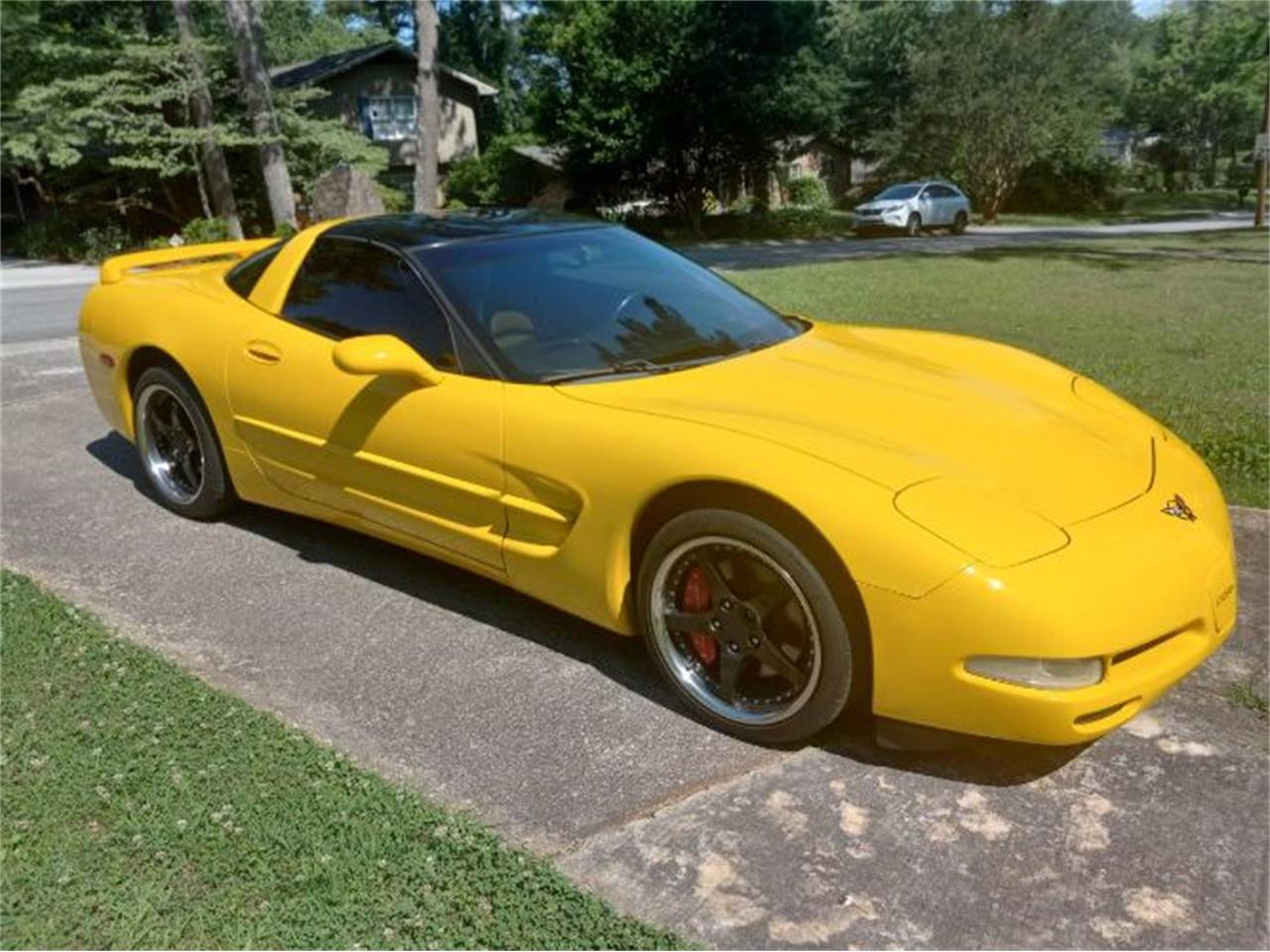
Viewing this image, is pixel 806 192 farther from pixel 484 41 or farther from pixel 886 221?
pixel 484 41

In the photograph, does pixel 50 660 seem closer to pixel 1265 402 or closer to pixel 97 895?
pixel 97 895

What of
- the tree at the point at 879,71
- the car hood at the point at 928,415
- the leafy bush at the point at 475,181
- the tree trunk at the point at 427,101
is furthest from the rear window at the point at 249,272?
the tree at the point at 879,71

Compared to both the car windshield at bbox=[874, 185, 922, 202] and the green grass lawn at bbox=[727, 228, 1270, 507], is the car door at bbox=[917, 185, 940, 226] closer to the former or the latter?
the car windshield at bbox=[874, 185, 922, 202]

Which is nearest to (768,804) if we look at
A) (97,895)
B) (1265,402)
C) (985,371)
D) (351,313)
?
(97,895)

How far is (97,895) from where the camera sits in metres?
2.10

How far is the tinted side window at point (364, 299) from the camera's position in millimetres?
3291

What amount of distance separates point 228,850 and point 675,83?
24907 millimetres

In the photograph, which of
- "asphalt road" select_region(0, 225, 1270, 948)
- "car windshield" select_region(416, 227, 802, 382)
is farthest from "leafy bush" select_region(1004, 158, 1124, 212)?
"car windshield" select_region(416, 227, 802, 382)

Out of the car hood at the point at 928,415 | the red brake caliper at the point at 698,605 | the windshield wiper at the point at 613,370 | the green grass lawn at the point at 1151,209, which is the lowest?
the green grass lawn at the point at 1151,209

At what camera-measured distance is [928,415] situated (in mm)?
2809

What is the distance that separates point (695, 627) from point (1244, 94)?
58.8 m

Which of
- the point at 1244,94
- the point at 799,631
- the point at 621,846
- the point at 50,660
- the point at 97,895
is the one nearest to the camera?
the point at 97,895

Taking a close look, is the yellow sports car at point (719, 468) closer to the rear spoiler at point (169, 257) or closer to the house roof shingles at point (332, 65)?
the rear spoiler at point (169, 257)

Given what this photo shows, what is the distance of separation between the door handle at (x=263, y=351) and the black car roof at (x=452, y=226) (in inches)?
20.0
